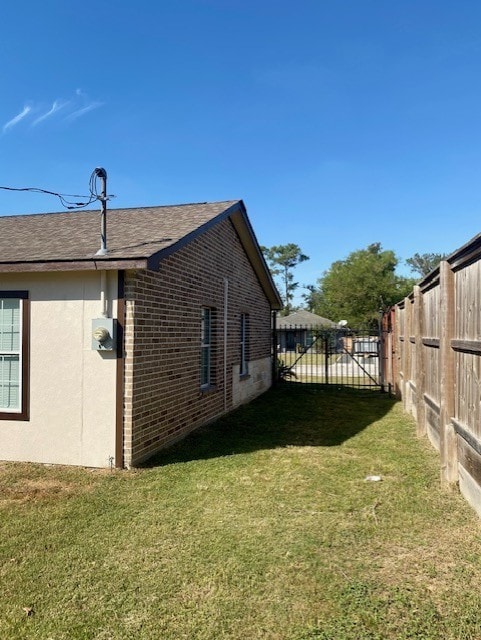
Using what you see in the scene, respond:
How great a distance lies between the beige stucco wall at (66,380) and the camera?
5711 mm

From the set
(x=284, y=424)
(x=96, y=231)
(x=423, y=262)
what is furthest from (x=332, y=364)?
(x=423, y=262)

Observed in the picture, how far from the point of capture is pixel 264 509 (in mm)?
4414

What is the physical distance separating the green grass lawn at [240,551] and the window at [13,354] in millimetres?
883

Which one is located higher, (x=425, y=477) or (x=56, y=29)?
(x=56, y=29)

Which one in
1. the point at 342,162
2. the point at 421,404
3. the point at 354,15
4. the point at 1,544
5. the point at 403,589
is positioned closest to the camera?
the point at 403,589

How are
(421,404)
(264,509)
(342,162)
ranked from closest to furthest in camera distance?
(264,509)
(421,404)
(342,162)

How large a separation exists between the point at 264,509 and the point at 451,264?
11.1ft

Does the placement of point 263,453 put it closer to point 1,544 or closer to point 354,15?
point 1,544

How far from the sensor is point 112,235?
278 inches

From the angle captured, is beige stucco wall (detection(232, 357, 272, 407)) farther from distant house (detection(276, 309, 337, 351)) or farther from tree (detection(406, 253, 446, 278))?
tree (detection(406, 253, 446, 278))

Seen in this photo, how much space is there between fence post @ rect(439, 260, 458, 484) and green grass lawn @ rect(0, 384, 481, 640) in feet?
0.98

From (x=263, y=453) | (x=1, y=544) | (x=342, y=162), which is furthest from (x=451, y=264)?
(x=342, y=162)

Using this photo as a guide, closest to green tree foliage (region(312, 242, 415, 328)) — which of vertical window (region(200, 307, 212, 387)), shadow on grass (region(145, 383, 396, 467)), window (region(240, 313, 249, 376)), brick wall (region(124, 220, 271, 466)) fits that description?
shadow on grass (region(145, 383, 396, 467))

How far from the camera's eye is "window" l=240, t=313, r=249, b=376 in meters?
12.0
